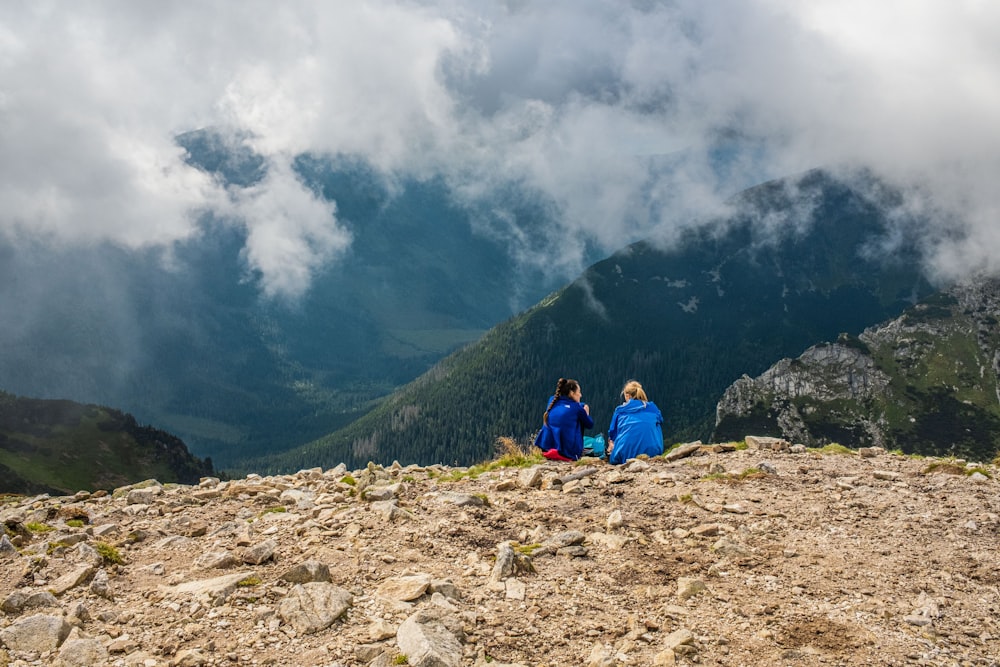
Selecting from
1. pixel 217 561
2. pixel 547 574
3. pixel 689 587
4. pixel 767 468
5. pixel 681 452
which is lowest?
pixel 689 587

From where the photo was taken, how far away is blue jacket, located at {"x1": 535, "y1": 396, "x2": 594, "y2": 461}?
69.7 feet

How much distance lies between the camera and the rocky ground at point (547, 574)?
928 centimetres

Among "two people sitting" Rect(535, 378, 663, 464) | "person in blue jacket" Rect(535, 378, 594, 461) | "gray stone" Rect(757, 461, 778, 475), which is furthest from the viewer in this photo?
"person in blue jacket" Rect(535, 378, 594, 461)

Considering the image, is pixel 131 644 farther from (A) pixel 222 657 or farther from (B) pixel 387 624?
(B) pixel 387 624

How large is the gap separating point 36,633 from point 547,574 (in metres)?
7.35

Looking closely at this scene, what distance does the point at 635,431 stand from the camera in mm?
20547

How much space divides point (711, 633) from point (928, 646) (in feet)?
9.09

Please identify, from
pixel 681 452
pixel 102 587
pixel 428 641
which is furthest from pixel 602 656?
pixel 681 452

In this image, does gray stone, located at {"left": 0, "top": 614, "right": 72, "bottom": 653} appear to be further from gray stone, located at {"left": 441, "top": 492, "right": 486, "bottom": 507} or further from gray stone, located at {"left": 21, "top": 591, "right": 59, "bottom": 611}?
gray stone, located at {"left": 441, "top": 492, "right": 486, "bottom": 507}

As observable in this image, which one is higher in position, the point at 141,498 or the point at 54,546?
the point at 141,498

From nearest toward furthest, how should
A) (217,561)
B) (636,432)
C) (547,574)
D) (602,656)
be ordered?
(602,656)
(547,574)
(217,561)
(636,432)

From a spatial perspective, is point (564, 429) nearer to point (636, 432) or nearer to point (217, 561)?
→ point (636, 432)

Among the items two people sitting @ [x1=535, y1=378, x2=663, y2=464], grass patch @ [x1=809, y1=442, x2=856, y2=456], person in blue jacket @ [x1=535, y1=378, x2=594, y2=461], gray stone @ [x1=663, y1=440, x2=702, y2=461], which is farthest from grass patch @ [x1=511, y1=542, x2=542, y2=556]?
grass patch @ [x1=809, y1=442, x2=856, y2=456]

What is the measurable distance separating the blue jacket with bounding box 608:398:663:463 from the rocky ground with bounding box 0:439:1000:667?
128 inches
